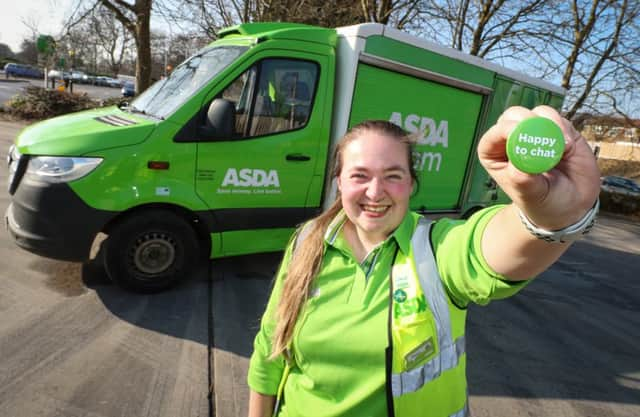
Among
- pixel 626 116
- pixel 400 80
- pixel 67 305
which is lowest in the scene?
pixel 67 305

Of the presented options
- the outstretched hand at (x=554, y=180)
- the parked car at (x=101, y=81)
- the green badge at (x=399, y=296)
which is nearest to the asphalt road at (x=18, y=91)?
the parked car at (x=101, y=81)

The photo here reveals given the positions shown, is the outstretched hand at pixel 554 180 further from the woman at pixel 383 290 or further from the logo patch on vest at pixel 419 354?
the logo patch on vest at pixel 419 354

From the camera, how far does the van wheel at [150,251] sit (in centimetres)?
362

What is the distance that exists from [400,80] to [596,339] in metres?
3.47

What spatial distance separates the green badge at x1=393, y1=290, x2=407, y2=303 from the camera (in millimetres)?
1194

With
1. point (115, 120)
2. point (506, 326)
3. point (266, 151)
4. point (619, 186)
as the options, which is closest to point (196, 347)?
point (266, 151)

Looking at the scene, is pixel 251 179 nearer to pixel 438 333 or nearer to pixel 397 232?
pixel 397 232

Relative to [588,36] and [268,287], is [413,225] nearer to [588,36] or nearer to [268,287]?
[268,287]

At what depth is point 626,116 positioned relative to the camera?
55.2ft

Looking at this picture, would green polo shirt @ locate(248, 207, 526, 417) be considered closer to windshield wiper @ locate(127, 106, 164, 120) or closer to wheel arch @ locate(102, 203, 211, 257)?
wheel arch @ locate(102, 203, 211, 257)

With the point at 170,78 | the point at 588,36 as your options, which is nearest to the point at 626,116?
the point at 588,36

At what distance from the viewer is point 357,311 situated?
124 centimetres

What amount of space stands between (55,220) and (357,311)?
124 inches

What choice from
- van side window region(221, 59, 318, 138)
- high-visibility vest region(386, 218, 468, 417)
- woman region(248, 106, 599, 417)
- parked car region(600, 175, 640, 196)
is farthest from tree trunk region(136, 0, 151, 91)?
parked car region(600, 175, 640, 196)
